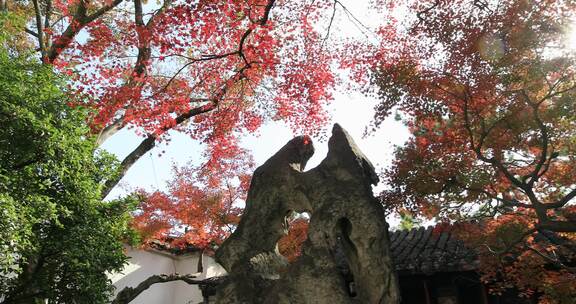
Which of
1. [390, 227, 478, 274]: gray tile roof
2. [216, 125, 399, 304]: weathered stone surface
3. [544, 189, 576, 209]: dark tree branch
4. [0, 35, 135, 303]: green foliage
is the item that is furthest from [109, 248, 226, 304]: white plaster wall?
[544, 189, 576, 209]: dark tree branch

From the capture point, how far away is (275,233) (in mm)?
7875

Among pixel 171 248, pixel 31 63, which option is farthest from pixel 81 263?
pixel 171 248

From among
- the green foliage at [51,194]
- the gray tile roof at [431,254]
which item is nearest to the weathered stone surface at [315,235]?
the gray tile roof at [431,254]

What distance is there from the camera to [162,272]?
26.0m

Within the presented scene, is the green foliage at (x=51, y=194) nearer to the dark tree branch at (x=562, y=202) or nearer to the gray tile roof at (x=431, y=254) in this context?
the gray tile roof at (x=431, y=254)

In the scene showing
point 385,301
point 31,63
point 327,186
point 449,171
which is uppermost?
point 31,63

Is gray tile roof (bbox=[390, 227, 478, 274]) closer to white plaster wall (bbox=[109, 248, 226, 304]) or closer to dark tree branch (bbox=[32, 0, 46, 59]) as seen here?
dark tree branch (bbox=[32, 0, 46, 59])

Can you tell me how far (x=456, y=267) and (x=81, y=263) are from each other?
9.61 metres

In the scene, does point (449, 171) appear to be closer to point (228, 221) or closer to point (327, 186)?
point (327, 186)

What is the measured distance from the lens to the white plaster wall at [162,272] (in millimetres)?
24172

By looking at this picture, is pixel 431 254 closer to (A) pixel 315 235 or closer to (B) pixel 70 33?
(A) pixel 315 235

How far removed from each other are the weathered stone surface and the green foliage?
13.0ft

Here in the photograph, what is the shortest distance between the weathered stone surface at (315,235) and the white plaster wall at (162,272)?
1842cm

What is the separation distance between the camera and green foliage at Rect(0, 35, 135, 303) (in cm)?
841
